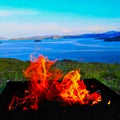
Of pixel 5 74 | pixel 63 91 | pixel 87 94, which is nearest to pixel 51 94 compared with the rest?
pixel 63 91

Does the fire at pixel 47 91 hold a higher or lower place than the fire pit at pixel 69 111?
higher

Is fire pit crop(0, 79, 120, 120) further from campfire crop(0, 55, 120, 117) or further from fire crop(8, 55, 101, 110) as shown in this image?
fire crop(8, 55, 101, 110)

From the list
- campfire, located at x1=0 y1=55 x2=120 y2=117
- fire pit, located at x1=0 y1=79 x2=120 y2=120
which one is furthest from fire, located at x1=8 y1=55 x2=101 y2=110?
fire pit, located at x1=0 y1=79 x2=120 y2=120

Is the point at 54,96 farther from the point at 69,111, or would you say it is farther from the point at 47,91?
the point at 69,111

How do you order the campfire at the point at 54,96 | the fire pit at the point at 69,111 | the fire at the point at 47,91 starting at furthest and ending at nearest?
the fire at the point at 47,91, the campfire at the point at 54,96, the fire pit at the point at 69,111

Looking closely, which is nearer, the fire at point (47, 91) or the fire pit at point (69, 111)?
the fire pit at point (69, 111)

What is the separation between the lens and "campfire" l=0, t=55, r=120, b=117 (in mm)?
5992

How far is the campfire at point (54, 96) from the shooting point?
5.99m

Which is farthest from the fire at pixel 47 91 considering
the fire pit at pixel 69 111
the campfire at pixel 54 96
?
the fire pit at pixel 69 111

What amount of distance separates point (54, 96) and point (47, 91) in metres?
0.19

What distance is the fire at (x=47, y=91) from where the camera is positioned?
20.8 ft

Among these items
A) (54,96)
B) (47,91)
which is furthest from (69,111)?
(47,91)

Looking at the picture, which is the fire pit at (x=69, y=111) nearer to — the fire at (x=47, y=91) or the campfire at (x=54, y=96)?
the campfire at (x=54, y=96)

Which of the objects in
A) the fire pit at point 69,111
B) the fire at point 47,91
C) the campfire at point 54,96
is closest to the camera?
the fire pit at point 69,111
